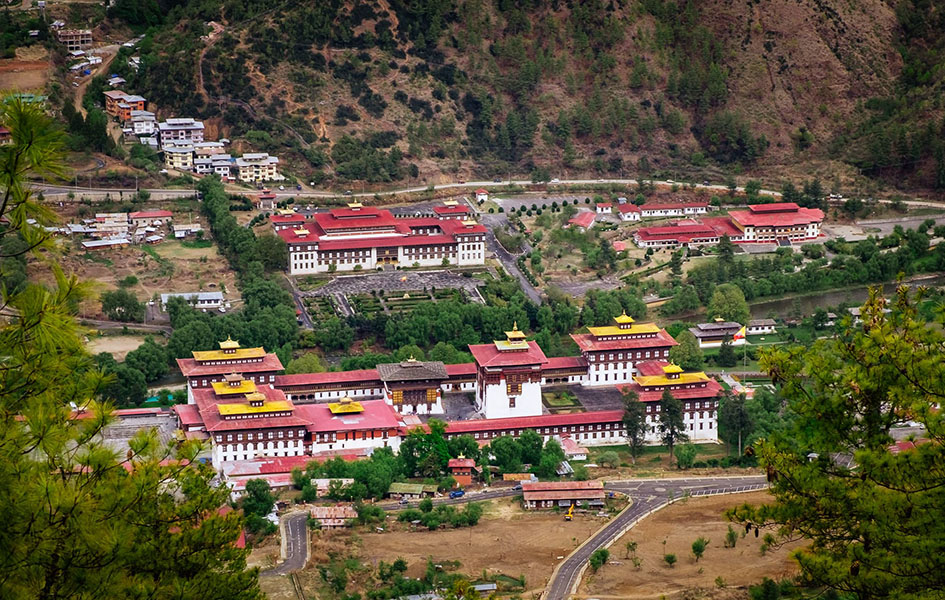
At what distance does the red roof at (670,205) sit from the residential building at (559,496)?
3329 cm

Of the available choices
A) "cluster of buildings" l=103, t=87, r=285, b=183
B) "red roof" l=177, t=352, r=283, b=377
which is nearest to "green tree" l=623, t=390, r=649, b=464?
"red roof" l=177, t=352, r=283, b=377

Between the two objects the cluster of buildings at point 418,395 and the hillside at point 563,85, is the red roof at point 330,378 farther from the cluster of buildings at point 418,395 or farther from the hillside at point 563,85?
the hillside at point 563,85

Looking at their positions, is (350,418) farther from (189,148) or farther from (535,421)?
(189,148)

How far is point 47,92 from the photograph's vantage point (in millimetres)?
84562

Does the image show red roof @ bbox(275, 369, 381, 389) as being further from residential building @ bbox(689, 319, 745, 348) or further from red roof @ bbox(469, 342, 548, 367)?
residential building @ bbox(689, 319, 745, 348)

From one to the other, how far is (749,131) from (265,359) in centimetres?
3913

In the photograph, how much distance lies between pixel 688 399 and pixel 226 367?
55.5 ft

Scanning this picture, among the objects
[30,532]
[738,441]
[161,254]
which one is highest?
[30,532]

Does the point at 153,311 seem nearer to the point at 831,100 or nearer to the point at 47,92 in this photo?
the point at 47,92

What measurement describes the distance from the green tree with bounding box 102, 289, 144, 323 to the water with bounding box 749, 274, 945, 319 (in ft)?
85.7

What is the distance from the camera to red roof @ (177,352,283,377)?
59.9 m

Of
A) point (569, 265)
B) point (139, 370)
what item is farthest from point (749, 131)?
point (139, 370)

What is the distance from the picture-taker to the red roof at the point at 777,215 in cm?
8038

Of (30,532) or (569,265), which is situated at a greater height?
(30,532)
